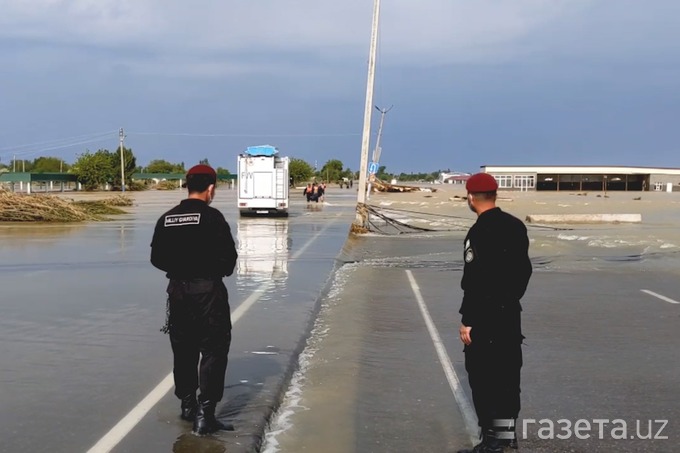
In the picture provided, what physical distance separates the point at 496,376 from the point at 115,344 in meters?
4.87

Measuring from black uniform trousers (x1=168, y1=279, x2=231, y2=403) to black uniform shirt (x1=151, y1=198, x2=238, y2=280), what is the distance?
0.09 metres

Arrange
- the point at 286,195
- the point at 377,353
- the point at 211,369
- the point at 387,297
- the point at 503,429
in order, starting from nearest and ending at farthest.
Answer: the point at 503,429
the point at 211,369
the point at 377,353
the point at 387,297
the point at 286,195

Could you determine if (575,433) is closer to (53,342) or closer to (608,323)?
(608,323)

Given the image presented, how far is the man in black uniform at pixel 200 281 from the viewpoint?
516 centimetres

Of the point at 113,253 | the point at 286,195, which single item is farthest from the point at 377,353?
the point at 286,195

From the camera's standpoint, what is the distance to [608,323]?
32.2 feet

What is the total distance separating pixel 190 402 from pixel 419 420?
174cm

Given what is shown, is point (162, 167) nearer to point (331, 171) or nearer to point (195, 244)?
point (331, 171)

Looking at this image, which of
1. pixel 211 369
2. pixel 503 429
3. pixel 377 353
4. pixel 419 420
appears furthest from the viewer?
pixel 377 353

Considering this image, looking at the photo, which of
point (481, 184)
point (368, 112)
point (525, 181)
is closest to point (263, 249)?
point (368, 112)

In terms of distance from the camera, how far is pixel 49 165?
6668 inches

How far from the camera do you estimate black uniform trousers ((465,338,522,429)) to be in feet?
15.8

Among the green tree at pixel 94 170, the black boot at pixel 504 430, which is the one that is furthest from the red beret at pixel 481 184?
the green tree at pixel 94 170

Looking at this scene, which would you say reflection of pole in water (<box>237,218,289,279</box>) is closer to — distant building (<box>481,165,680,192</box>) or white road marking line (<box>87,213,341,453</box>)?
white road marking line (<box>87,213,341,453</box>)
